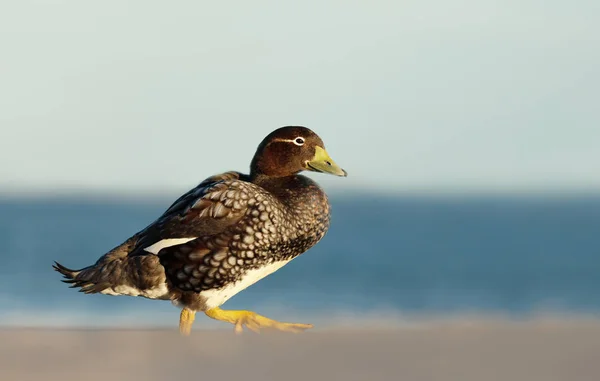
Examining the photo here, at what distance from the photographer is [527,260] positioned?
39438 mm

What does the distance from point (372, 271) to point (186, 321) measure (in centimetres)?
2598

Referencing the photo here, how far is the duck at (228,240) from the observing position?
8422mm

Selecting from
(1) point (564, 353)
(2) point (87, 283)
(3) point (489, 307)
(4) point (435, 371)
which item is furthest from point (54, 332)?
(3) point (489, 307)

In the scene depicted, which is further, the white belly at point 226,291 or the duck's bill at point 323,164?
the duck's bill at point 323,164

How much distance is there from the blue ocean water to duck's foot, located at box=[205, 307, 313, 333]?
23.1ft

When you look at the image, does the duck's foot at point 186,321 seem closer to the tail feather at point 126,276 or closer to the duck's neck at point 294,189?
the tail feather at point 126,276

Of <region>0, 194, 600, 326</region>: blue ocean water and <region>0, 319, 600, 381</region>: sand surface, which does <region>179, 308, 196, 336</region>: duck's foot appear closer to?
<region>0, 319, 600, 381</region>: sand surface

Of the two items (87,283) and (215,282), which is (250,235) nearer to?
(215,282)

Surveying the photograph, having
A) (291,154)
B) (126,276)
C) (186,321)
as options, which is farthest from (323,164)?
(126,276)

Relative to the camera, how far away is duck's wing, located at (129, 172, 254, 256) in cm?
852

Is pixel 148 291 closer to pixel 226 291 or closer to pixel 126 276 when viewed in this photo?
pixel 126 276

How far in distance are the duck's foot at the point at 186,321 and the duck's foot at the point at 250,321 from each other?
17cm

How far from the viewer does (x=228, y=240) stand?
847 cm

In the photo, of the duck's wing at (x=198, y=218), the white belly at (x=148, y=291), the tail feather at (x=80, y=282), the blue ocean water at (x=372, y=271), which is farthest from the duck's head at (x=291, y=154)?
the blue ocean water at (x=372, y=271)
